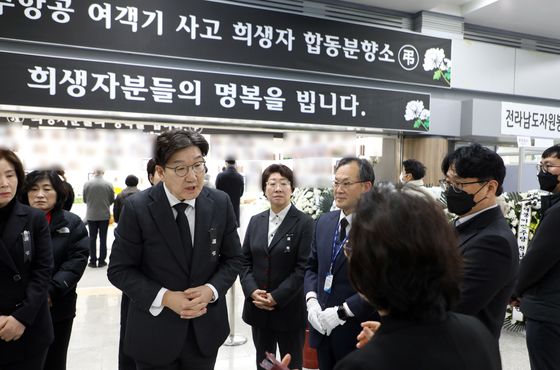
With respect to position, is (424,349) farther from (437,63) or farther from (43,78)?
(437,63)

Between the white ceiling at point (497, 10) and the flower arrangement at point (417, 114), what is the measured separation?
5.37ft

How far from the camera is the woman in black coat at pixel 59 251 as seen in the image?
2.30 meters

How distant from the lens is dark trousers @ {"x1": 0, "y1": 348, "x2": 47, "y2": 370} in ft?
6.05

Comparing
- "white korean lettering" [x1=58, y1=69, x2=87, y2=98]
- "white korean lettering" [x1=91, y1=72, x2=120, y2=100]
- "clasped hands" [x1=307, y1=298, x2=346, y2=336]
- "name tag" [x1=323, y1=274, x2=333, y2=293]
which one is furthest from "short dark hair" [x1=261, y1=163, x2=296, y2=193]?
"white korean lettering" [x1=58, y1=69, x2=87, y2=98]

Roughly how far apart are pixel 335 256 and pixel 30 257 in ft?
4.82

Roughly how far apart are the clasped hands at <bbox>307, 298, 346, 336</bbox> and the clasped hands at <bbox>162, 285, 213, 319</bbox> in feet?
1.69

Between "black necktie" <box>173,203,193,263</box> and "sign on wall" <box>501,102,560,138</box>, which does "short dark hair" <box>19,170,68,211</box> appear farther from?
"sign on wall" <box>501,102,560,138</box>

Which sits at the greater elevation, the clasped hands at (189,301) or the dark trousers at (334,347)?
the clasped hands at (189,301)

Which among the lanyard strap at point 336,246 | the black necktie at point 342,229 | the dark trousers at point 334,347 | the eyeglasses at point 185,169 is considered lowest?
the dark trousers at point 334,347

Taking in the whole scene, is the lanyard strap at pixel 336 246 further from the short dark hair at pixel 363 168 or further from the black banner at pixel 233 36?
the black banner at pixel 233 36

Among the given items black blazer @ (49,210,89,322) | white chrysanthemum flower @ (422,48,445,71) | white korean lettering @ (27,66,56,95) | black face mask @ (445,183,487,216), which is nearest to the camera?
black face mask @ (445,183,487,216)

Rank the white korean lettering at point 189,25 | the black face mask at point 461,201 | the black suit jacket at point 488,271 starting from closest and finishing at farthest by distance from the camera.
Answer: the black suit jacket at point 488,271
the black face mask at point 461,201
the white korean lettering at point 189,25

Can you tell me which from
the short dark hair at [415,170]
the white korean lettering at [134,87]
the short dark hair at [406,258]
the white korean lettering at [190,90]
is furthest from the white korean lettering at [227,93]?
the short dark hair at [406,258]

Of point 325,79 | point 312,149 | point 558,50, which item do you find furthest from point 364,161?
point 558,50
